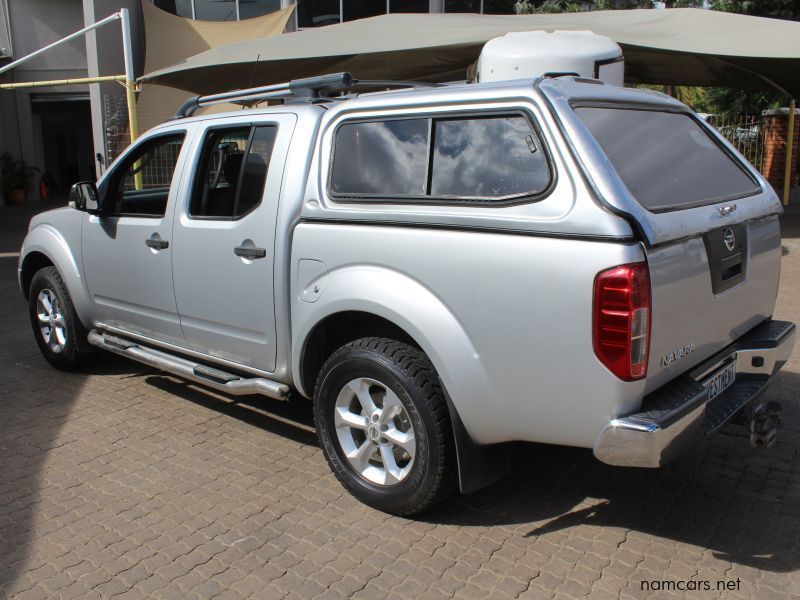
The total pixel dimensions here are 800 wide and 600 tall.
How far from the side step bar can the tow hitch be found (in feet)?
7.41

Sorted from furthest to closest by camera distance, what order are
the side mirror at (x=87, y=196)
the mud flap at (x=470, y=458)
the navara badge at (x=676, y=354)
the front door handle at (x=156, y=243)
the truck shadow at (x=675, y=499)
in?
the side mirror at (x=87, y=196)
the front door handle at (x=156, y=243)
the truck shadow at (x=675, y=499)
the mud flap at (x=470, y=458)
the navara badge at (x=676, y=354)

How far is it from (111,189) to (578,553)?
12.5ft

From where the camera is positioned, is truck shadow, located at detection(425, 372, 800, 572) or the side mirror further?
the side mirror

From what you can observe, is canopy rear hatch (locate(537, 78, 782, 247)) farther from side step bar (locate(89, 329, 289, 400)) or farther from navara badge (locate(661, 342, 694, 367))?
side step bar (locate(89, 329, 289, 400))

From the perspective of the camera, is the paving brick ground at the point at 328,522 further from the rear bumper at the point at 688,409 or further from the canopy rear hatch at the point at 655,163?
the canopy rear hatch at the point at 655,163

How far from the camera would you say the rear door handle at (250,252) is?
12.8ft

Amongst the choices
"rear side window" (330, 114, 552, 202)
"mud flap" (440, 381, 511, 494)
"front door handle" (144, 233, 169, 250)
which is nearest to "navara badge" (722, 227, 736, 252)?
"rear side window" (330, 114, 552, 202)

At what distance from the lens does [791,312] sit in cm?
721

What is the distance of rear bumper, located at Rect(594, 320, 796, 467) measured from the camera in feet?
9.15

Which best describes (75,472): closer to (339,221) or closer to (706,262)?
(339,221)

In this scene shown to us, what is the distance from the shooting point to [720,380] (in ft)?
11.1

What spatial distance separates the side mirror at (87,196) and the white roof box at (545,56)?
4094mm

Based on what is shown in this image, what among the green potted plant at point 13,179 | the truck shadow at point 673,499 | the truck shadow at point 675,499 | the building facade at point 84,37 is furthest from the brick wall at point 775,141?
the green potted plant at point 13,179

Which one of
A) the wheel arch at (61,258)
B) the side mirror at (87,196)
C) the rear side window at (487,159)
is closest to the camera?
the rear side window at (487,159)
